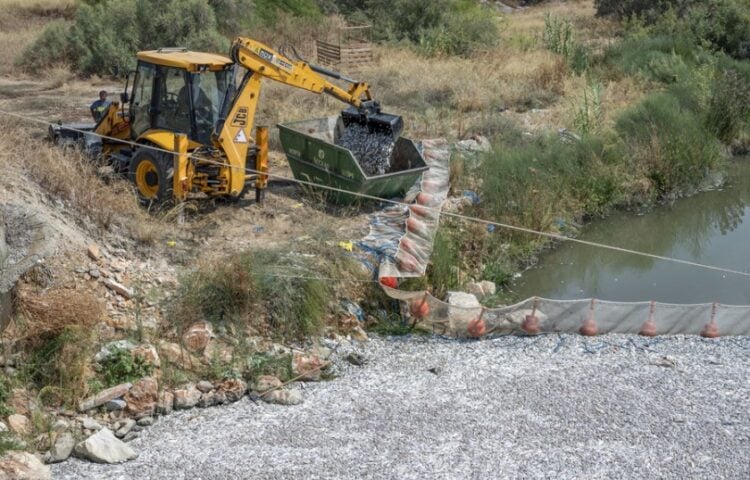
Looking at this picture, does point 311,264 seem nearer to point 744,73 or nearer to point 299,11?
point 744,73

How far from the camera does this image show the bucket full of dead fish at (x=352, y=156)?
13070 millimetres

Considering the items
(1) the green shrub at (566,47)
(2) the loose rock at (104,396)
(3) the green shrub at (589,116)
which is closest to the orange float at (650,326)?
(2) the loose rock at (104,396)

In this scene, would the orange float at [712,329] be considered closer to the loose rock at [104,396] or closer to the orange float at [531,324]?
the orange float at [531,324]

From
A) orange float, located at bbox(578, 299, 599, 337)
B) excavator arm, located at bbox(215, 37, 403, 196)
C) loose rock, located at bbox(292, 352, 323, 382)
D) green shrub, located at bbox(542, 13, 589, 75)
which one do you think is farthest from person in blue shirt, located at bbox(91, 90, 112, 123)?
green shrub, located at bbox(542, 13, 589, 75)

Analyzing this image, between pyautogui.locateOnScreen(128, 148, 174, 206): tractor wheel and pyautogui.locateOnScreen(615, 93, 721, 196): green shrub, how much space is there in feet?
29.7

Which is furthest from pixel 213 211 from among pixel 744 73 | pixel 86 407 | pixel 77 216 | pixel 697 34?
pixel 697 34

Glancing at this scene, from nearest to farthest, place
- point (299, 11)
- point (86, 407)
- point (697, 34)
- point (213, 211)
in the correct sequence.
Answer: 1. point (86, 407)
2. point (213, 211)
3. point (697, 34)
4. point (299, 11)

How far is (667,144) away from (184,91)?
9637 millimetres

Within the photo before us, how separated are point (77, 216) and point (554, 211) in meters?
7.97

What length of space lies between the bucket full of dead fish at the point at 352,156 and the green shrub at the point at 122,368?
467 centimetres

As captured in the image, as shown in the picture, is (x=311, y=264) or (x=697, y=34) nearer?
(x=311, y=264)

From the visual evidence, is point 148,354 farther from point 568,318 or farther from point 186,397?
point 568,318

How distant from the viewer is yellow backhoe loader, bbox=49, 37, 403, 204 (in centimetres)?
1217

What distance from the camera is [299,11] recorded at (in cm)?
2955
